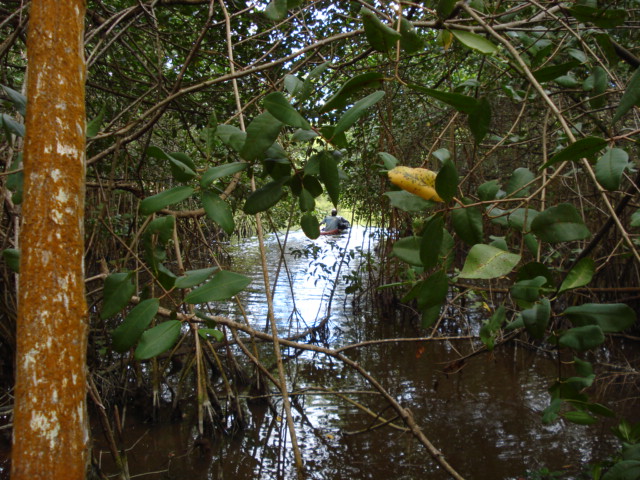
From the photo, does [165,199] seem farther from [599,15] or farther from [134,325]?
[599,15]

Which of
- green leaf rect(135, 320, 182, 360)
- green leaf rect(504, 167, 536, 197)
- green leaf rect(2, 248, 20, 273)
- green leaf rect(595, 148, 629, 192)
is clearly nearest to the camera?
green leaf rect(595, 148, 629, 192)

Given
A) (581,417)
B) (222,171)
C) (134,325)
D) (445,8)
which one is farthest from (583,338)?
(134,325)

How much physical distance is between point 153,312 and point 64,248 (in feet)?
0.77

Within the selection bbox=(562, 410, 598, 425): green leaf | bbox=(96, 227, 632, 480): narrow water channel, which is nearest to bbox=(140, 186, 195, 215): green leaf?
bbox=(562, 410, 598, 425): green leaf

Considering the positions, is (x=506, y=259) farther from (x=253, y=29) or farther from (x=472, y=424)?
(x=253, y=29)

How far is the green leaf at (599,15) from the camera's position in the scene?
0.90 metres

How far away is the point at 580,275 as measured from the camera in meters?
0.86

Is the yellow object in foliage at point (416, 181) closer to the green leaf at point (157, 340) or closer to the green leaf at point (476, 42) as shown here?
the green leaf at point (476, 42)

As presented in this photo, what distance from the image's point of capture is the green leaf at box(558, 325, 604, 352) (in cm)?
87

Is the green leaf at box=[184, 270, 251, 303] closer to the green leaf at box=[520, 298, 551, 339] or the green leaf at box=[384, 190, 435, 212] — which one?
the green leaf at box=[384, 190, 435, 212]

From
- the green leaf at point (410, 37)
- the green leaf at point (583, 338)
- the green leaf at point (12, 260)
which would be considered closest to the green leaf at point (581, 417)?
the green leaf at point (583, 338)

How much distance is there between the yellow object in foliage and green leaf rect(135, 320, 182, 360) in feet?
1.67

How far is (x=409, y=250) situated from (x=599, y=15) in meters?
0.55

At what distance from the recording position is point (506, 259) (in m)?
0.80
